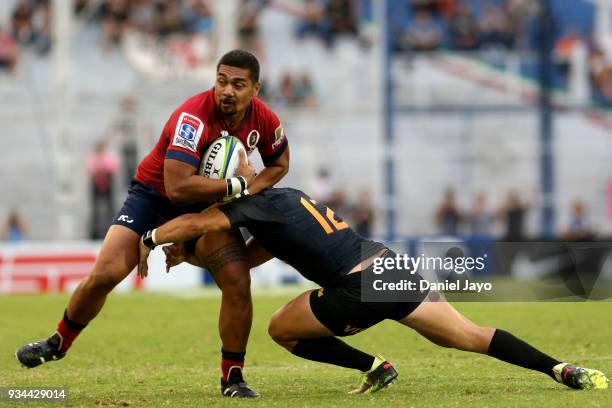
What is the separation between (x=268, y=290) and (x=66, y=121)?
7.06m

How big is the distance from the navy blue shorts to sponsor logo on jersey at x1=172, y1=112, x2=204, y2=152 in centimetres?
88

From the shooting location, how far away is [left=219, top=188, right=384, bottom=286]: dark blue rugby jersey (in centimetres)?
824

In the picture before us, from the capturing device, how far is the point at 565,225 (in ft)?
84.2

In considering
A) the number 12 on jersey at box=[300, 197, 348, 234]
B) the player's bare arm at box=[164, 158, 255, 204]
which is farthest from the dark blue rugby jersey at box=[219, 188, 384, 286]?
the player's bare arm at box=[164, 158, 255, 204]

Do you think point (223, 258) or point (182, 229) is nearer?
point (182, 229)

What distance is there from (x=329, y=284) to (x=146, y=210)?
5.56 feet

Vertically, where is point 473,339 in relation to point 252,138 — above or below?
below

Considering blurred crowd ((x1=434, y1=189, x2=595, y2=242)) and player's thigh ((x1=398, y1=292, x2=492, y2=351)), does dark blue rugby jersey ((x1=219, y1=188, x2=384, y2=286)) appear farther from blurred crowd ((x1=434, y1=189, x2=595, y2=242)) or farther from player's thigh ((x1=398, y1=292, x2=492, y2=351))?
blurred crowd ((x1=434, y1=189, x2=595, y2=242))

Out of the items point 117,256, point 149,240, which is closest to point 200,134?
point 149,240

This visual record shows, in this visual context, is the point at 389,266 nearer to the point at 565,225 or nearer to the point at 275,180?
the point at 275,180

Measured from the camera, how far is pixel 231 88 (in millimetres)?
8500

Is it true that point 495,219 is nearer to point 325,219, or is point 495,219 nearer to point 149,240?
point 325,219

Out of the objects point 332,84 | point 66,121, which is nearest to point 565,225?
point 332,84

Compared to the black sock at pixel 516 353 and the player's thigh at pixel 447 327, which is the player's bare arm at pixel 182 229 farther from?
the black sock at pixel 516 353
